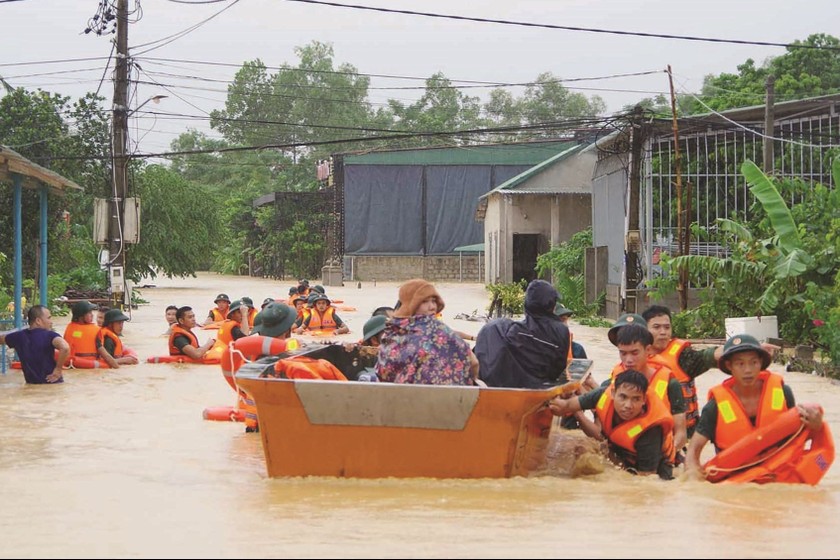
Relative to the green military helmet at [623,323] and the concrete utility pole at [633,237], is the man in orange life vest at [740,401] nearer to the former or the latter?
the green military helmet at [623,323]

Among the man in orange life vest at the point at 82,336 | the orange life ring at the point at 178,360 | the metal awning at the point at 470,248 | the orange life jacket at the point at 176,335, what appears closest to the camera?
the man in orange life vest at the point at 82,336

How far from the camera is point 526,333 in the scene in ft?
26.7

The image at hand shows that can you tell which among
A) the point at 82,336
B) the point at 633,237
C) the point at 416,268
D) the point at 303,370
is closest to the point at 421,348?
the point at 303,370

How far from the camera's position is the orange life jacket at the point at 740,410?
716 cm

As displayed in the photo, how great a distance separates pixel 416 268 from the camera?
2196 inches

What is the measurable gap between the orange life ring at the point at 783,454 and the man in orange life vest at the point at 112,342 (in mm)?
10445

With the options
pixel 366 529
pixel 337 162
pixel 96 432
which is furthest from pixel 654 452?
pixel 337 162

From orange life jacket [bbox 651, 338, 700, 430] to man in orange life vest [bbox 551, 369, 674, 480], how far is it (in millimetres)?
624

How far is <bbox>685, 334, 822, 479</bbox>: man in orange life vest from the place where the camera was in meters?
7.17

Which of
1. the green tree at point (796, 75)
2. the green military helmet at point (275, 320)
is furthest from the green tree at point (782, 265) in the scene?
the green tree at point (796, 75)

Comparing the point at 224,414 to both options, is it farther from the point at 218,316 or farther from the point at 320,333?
→ the point at 218,316

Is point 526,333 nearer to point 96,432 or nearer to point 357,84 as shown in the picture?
point 96,432

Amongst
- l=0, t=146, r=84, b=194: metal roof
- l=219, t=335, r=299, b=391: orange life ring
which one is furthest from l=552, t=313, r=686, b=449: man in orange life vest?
l=0, t=146, r=84, b=194: metal roof

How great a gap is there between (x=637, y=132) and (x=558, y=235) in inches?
704
